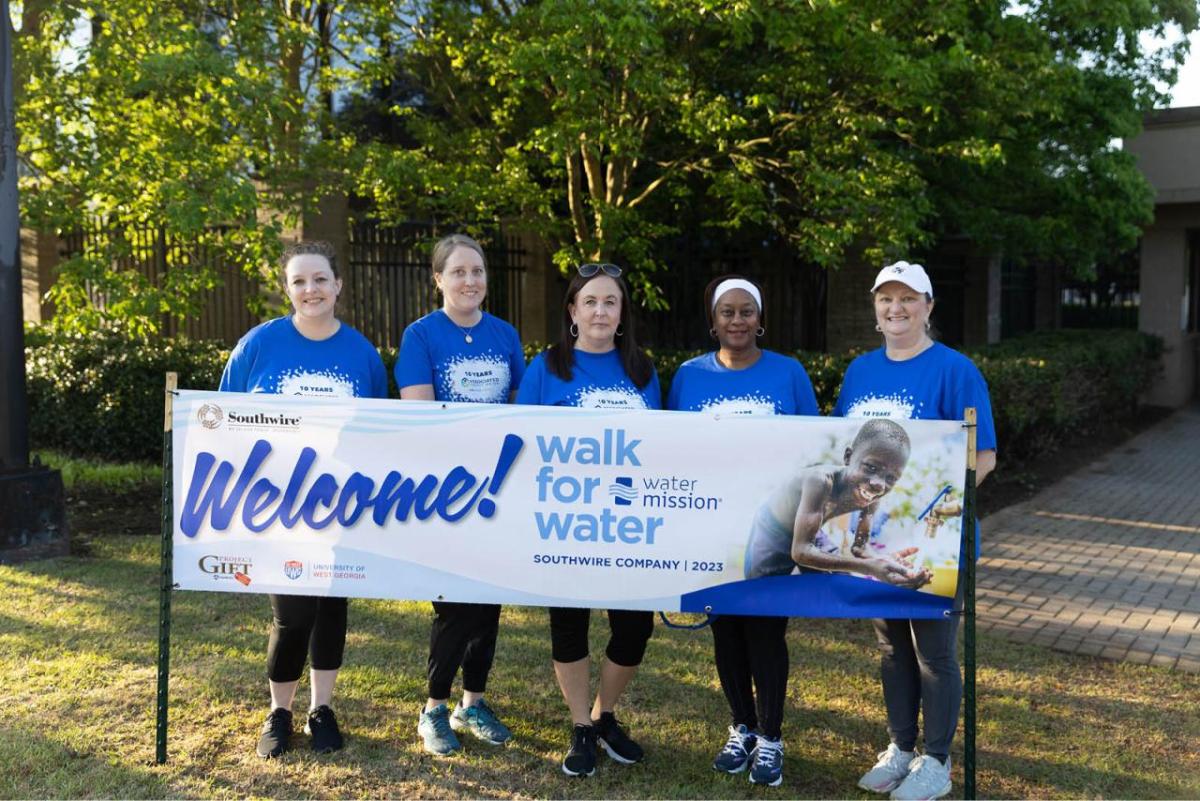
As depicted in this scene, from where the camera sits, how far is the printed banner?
3.59m

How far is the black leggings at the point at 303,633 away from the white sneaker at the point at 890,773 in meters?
2.04

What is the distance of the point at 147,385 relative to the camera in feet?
31.8

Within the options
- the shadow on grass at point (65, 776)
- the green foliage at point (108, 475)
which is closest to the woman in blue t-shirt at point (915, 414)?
the shadow on grass at point (65, 776)

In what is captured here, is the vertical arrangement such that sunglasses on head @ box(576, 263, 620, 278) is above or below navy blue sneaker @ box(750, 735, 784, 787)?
above

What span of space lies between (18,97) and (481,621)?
6452mm

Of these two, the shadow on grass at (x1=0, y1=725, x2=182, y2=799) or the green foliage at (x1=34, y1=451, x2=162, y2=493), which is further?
the green foliage at (x1=34, y1=451, x2=162, y2=493)

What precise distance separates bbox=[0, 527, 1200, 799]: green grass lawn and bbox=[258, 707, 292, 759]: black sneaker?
0.05 m

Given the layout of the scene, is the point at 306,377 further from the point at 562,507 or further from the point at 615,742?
the point at 615,742

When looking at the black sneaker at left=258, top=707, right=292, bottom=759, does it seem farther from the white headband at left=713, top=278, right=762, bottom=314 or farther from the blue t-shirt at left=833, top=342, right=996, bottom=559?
the blue t-shirt at left=833, top=342, right=996, bottom=559

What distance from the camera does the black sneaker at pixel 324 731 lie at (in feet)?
13.1

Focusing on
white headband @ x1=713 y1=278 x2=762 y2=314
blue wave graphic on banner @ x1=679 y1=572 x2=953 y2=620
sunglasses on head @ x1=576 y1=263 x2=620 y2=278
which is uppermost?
sunglasses on head @ x1=576 y1=263 x2=620 y2=278

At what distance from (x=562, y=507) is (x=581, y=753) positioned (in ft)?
3.06

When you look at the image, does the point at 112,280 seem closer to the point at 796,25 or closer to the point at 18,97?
the point at 18,97

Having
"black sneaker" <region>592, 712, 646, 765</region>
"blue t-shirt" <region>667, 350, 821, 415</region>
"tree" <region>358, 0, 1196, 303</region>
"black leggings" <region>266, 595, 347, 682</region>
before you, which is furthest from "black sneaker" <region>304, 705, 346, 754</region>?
"tree" <region>358, 0, 1196, 303</region>
